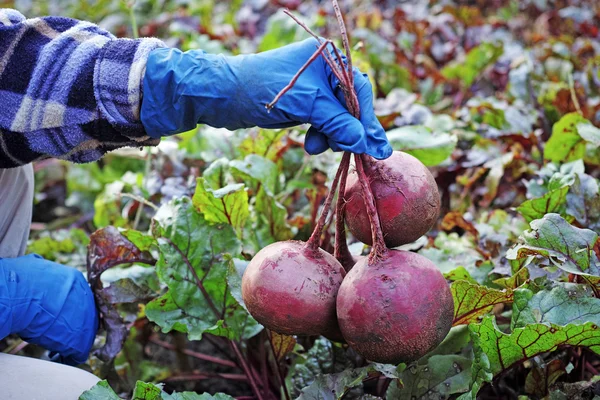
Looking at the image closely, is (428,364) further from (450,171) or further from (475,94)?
(475,94)

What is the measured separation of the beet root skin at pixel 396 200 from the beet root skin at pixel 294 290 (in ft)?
0.41

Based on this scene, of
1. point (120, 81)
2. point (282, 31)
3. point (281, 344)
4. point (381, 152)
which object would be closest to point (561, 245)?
point (381, 152)

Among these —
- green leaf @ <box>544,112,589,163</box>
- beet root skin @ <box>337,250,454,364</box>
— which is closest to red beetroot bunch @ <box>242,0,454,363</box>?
beet root skin @ <box>337,250,454,364</box>

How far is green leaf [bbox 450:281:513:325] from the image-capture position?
145 centimetres

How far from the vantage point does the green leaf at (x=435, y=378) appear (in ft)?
4.97

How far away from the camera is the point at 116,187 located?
2.50 metres

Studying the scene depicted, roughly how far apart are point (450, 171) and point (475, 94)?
114cm

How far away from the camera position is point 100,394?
4.74ft

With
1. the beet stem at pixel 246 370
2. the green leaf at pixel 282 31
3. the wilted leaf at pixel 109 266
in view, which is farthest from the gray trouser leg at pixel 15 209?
the green leaf at pixel 282 31

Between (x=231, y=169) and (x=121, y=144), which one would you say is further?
(x=231, y=169)

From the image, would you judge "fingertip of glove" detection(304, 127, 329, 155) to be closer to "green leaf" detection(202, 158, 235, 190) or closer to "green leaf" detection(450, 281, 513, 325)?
"green leaf" detection(450, 281, 513, 325)

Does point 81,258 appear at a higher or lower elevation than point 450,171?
lower

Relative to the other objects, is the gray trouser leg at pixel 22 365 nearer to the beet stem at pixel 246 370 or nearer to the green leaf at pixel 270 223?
the beet stem at pixel 246 370

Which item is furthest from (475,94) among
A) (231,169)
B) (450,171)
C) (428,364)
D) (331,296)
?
(331,296)
